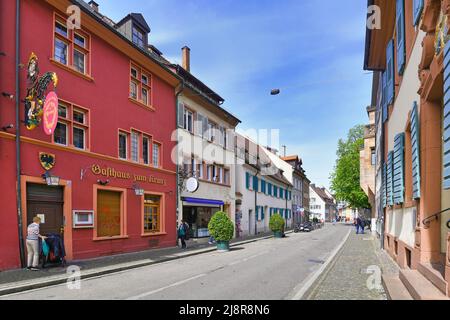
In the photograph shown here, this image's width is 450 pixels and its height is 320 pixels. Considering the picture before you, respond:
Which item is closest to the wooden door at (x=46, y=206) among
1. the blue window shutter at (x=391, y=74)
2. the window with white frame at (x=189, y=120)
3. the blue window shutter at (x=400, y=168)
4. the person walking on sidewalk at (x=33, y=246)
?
the person walking on sidewalk at (x=33, y=246)

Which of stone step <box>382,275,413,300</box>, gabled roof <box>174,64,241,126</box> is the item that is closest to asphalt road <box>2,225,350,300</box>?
stone step <box>382,275,413,300</box>

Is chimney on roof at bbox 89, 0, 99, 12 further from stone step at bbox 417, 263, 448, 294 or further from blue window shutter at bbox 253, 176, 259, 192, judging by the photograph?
blue window shutter at bbox 253, 176, 259, 192

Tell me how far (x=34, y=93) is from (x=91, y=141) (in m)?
3.43

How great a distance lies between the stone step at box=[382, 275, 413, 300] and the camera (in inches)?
242

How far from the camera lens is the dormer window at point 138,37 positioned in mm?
19677

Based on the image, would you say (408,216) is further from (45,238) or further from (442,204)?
(45,238)

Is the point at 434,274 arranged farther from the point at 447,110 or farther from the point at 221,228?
the point at 221,228

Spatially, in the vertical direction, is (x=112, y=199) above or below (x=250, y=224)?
above

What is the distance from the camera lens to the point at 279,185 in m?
47.6

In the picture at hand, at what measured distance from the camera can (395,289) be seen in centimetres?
686

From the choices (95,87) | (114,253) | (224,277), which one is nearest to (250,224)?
(114,253)

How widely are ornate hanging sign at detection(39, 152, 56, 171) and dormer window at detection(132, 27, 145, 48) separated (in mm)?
8728
